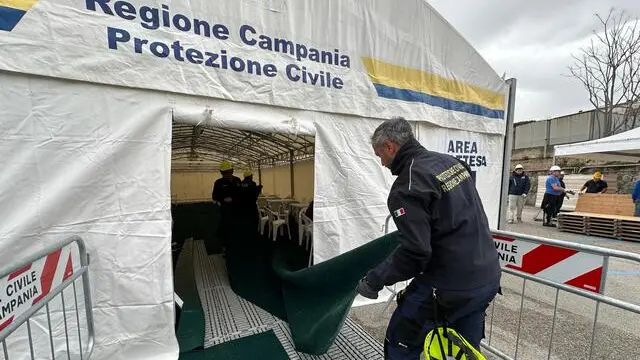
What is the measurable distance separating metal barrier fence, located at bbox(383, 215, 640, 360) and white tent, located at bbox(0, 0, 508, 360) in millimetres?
1768

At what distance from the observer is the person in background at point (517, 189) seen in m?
9.45

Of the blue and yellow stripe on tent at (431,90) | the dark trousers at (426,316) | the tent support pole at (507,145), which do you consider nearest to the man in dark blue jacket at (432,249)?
the dark trousers at (426,316)

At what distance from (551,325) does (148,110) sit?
4627mm

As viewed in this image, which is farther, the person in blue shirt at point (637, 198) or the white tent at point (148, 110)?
the person in blue shirt at point (637, 198)

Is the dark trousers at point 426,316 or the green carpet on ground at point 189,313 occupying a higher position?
the dark trousers at point 426,316

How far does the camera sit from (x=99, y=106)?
2396mm

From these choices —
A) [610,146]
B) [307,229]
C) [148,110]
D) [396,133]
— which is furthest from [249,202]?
[610,146]

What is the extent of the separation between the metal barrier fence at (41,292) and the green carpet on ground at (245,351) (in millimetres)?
864

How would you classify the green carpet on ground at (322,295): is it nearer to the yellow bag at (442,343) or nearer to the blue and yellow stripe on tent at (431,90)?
the yellow bag at (442,343)

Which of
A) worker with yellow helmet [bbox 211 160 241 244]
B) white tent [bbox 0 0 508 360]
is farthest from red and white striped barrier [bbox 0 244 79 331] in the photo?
worker with yellow helmet [bbox 211 160 241 244]

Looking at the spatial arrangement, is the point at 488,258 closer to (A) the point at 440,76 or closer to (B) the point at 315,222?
(B) the point at 315,222

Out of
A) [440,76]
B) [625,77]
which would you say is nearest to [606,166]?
[625,77]

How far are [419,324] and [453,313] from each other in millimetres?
211

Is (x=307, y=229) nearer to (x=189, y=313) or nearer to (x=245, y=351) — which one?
(x=189, y=313)
